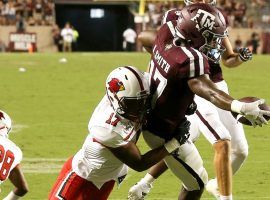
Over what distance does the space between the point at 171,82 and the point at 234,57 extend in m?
1.93

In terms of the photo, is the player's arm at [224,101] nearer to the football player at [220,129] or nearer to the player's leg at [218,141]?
the football player at [220,129]

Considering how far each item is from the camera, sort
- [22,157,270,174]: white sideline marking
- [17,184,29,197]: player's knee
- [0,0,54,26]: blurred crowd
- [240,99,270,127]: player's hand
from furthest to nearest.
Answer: [0,0,54,26]: blurred crowd, [22,157,270,174]: white sideline marking, [17,184,29,197]: player's knee, [240,99,270,127]: player's hand

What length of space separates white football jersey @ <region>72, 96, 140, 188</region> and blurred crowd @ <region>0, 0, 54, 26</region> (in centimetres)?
2597

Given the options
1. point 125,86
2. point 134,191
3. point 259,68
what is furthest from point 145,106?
point 259,68

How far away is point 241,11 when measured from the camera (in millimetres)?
Result: 31922

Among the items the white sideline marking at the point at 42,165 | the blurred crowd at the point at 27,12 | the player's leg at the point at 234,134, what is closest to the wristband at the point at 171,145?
the player's leg at the point at 234,134

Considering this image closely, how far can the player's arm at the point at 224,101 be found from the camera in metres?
4.58

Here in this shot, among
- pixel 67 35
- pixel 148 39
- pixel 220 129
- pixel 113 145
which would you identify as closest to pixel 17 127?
pixel 148 39

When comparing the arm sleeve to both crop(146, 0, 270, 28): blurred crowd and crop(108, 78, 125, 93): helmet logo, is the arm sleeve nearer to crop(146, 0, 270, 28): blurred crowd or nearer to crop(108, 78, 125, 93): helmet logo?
crop(108, 78, 125, 93): helmet logo

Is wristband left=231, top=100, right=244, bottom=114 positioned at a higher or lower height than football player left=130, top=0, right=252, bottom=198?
higher

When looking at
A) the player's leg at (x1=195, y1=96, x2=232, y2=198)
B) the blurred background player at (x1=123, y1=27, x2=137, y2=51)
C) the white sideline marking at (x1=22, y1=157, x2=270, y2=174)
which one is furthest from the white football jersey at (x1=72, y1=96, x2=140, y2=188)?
the blurred background player at (x1=123, y1=27, x2=137, y2=51)

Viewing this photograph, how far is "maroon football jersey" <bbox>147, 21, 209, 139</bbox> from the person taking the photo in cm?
484

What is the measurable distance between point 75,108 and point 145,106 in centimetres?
787

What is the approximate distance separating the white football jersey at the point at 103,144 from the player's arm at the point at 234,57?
1976 mm
